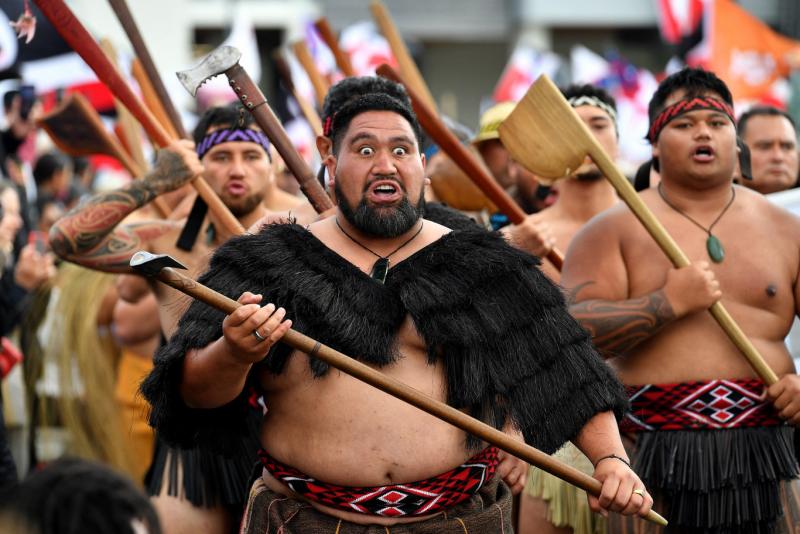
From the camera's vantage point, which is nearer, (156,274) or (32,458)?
(156,274)

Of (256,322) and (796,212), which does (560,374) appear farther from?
(796,212)

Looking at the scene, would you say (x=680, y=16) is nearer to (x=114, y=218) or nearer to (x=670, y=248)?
(x=114, y=218)

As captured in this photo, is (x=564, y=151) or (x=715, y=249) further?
(x=564, y=151)

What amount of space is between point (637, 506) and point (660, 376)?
4.17 feet

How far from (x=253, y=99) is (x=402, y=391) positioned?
5.58 feet

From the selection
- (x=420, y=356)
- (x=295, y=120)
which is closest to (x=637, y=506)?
(x=420, y=356)

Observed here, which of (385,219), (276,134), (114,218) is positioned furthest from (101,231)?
(385,219)

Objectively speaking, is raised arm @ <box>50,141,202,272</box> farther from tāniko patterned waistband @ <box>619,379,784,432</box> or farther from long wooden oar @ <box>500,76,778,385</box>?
tāniko patterned waistband @ <box>619,379,784,432</box>

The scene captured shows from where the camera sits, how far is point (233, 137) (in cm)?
598

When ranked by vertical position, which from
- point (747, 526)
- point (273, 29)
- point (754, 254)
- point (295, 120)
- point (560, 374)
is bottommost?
point (747, 526)

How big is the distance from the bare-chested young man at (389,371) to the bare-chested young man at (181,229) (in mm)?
1399

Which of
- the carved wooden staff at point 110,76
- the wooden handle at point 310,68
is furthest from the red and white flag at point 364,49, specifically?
the carved wooden staff at point 110,76

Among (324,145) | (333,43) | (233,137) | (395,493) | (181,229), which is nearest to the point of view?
(395,493)

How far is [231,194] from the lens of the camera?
589cm
